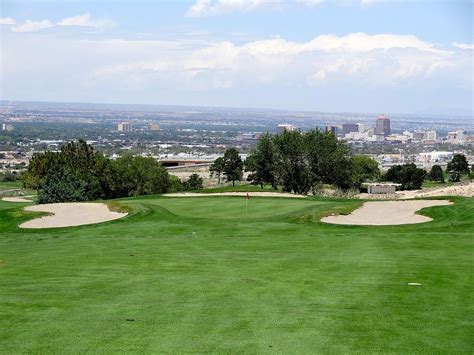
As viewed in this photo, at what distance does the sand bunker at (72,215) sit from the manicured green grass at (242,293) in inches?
244

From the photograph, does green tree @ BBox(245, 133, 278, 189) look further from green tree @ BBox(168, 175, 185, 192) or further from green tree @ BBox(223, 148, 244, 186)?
green tree @ BBox(223, 148, 244, 186)

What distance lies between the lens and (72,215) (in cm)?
3466

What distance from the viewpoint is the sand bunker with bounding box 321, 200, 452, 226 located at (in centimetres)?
3052

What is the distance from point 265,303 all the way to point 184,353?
3404 millimetres

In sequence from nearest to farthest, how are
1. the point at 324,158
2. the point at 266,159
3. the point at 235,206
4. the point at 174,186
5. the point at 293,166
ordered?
the point at 235,206 → the point at 324,158 → the point at 293,166 → the point at 266,159 → the point at 174,186

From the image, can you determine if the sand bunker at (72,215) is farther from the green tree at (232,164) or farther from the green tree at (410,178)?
the green tree at (410,178)

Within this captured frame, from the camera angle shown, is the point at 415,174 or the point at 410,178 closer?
the point at 415,174

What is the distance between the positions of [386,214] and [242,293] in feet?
63.9

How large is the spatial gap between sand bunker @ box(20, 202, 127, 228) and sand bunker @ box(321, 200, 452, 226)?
1015cm

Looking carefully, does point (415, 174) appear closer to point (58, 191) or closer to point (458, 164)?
point (458, 164)

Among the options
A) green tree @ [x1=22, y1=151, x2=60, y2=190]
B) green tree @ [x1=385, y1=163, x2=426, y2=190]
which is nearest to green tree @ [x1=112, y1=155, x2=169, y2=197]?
green tree @ [x1=22, y1=151, x2=60, y2=190]

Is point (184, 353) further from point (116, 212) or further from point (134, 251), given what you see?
point (116, 212)

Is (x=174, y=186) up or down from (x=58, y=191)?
down

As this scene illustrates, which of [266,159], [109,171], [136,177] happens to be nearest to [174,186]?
[136,177]
